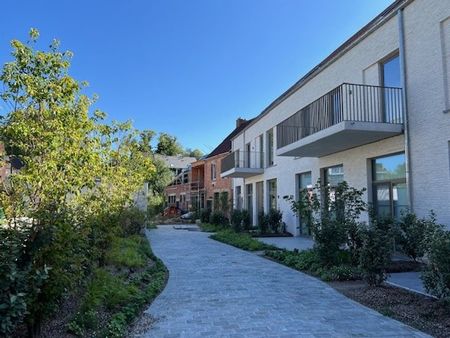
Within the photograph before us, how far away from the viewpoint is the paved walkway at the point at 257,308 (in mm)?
4984

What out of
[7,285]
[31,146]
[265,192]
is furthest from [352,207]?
[265,192]

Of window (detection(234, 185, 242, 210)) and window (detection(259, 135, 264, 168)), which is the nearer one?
window (detection(259, 135, 264, 168))

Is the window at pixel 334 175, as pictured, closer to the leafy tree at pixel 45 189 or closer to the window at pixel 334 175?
the window at pixel 334 175

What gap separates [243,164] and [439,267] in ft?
66.4

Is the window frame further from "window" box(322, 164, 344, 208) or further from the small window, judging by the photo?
the small window

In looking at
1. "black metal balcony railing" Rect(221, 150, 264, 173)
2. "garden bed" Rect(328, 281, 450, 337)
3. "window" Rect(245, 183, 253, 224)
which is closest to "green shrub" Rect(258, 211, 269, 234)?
"black metal balcony railing" Rect(221, 150, 264, 173)

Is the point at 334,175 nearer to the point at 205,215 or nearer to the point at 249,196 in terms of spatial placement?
the point at 249,196

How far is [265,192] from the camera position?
883 inches

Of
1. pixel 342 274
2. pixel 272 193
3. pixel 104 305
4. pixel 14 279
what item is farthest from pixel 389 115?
pixel 272 193

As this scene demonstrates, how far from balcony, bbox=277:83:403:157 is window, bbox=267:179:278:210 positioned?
7490 millimetres

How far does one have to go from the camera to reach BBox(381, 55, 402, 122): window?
436 inches

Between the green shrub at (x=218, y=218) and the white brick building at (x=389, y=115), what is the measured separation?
9285 mm

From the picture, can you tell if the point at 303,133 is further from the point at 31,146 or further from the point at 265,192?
the point at 31,146

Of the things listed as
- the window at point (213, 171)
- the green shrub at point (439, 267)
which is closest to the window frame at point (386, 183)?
the green shrub at point (439, 267)
